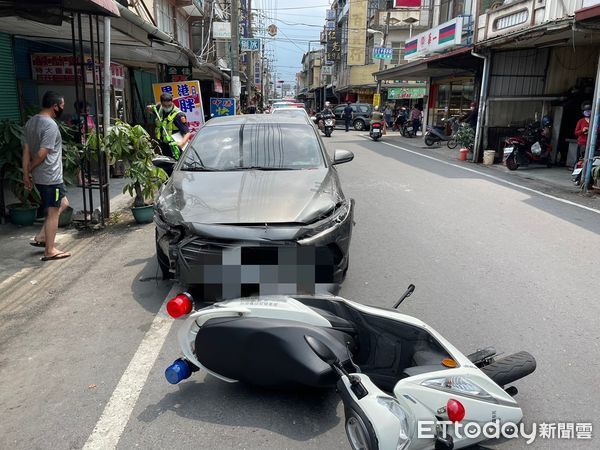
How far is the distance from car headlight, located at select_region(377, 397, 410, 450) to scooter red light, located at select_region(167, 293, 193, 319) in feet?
3.91

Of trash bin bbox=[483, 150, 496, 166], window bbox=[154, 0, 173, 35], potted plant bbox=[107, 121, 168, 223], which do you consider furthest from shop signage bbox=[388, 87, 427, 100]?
potted plant bbox=[107, 121, 168, 223]

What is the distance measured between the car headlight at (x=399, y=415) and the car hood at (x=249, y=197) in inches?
70.7

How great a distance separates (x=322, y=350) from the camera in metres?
2.55

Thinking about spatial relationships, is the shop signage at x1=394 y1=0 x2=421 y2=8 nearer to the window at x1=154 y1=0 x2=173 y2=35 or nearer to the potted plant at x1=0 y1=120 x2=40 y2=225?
the window at x1=154 y1=0 x2=173 y2=35

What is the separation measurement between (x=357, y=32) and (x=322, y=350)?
46.6 meters

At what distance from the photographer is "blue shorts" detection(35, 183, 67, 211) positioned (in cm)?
551

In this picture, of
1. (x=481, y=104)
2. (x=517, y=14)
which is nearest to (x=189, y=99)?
(x=481, y=104)

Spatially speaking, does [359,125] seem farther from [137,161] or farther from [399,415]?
[399,415]

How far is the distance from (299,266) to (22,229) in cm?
501

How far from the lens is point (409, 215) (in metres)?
7.93

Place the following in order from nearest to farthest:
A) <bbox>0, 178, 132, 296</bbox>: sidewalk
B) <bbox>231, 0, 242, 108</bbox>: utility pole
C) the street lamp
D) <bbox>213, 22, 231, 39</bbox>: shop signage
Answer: <bbox>0, 178, 132, 296</bbox>: sidewalk < <bbox>231, 0, 242, 108</bbox>: utility pole < <bbox>213, 22, 231, 39</bbox>: shop signage < the street lamp

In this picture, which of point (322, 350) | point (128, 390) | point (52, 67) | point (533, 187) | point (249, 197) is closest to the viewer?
point (322, 350)

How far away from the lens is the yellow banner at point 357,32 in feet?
146

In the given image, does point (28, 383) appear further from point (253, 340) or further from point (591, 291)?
point (591, 291)
